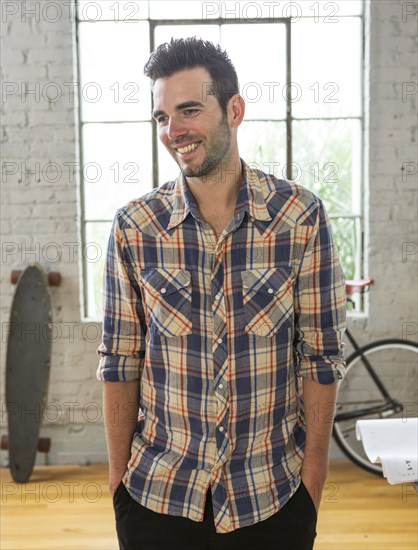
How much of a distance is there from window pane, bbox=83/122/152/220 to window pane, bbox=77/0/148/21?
1.84 ft

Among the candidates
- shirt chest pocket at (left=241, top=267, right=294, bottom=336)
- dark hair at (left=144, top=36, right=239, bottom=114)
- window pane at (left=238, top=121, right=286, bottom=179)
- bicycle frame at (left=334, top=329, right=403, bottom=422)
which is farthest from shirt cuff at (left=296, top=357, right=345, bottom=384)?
window pane at (left=238, top=121, right=286, bottom=179)

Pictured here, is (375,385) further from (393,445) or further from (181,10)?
(181,10)

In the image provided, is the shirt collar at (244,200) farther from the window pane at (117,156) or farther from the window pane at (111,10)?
the window pane at (111,10)

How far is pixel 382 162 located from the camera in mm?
3549

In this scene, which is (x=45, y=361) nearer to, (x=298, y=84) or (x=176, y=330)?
(x=298, y=84)

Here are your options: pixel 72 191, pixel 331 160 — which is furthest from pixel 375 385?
pixel 72 191

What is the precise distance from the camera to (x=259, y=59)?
3.63 metres

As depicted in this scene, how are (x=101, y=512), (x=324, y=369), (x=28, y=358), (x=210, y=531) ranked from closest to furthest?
(x=210, y=531), (x=324, y=369), (x=101, y=512), (x=28, y=358)

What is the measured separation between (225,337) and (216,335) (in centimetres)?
2

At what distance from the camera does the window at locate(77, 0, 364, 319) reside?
3.61 m

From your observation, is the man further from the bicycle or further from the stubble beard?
the bicycle

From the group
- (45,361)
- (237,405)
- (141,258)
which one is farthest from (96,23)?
(237,405)

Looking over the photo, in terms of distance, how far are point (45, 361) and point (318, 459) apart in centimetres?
231

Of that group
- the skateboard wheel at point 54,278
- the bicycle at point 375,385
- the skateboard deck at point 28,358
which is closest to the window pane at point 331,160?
the bicycle at point 375,385
